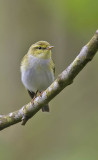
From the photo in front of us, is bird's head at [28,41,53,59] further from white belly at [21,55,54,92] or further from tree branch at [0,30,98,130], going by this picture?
tree branch at [0,30,98,130]

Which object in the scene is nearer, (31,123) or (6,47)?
(31,123)

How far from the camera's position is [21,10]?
7395 mm

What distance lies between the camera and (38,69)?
500 cm

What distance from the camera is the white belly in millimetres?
4992

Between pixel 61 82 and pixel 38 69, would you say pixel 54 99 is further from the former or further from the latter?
pixel 61 82

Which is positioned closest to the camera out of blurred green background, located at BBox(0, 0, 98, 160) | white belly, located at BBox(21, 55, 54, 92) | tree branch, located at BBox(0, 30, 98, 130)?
tree branch, located at BBox(0, 30, 98, 130)

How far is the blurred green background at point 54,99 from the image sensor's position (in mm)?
4137

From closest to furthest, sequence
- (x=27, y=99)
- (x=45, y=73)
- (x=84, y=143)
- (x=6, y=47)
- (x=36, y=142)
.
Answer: (x=84, y=143) < (x=45, y=73) < (x=36, y=142) < (x=27, y=99) < (x=6, y=47)

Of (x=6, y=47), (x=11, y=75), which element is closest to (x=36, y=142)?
(x=11, y=75)

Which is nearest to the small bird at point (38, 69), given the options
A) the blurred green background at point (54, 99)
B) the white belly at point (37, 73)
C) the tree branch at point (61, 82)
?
the white belly at point (37, 73)

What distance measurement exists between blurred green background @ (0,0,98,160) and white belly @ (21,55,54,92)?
66 cm

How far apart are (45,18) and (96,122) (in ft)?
13.0

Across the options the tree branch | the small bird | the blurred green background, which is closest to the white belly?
the small bird

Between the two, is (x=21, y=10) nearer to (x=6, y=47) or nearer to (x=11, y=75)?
(x=6, y=47)
